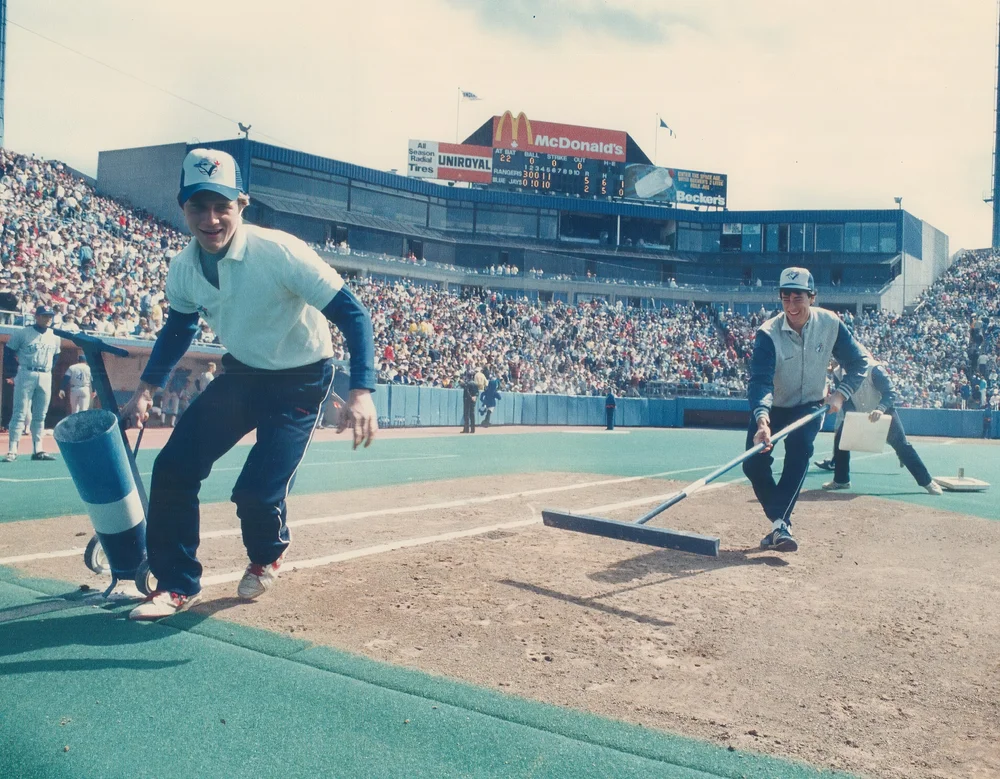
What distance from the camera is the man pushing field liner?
3.59m

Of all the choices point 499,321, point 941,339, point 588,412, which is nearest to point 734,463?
point 588,412

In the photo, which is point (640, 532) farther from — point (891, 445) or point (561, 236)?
point (561, 236)

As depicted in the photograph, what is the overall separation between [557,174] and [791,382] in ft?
154

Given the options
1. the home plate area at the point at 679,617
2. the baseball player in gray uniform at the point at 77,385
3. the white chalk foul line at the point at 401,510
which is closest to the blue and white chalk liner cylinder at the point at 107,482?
the home plate area at the point at 679,617

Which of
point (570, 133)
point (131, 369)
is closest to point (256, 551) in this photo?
point (131, 369)

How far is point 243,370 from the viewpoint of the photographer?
3.87m

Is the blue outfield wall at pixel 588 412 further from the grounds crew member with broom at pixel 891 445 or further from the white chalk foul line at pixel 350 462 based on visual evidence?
the grounds crew member with broom at pixel 891 445

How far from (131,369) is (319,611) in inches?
703

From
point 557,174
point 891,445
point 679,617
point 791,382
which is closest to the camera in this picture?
point 679,617

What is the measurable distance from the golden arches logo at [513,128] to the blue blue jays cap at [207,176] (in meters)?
49.9

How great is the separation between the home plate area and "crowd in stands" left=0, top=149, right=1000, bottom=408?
555 inches

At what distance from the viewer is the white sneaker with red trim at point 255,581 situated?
3.91 meters

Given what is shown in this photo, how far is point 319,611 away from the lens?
371 cm

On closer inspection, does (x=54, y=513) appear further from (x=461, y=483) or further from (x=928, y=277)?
(x=928, y=277)
